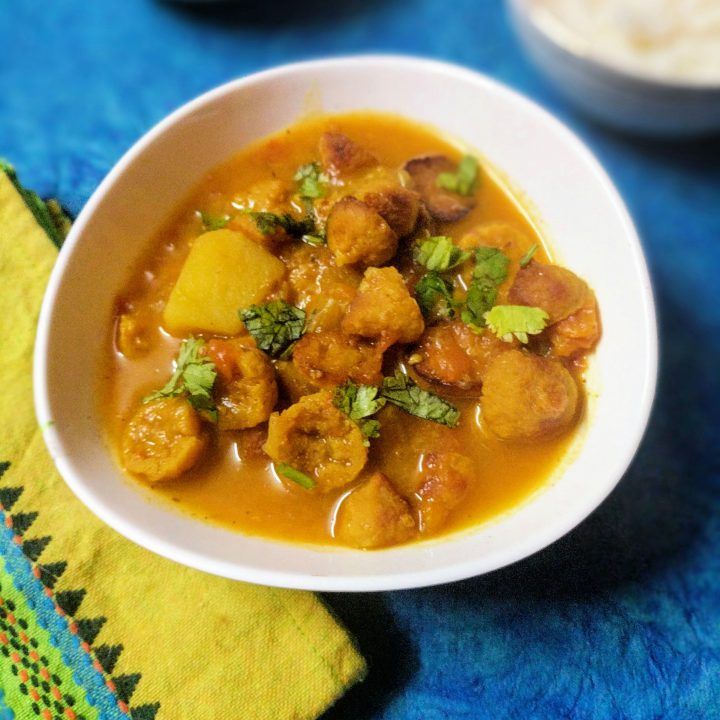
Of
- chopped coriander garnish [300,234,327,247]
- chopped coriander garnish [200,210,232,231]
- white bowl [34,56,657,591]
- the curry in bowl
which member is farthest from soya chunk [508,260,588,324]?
chopped coriander garnish [200,210,232,231]

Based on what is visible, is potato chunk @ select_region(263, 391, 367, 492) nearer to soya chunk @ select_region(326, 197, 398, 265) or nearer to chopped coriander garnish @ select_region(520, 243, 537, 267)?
soya chunk @ select_region(326, 197, 398, 265)

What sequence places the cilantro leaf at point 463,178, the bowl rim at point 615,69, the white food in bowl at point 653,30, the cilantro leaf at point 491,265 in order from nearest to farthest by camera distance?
the cilantro leaf at point 491,265, the cilantro leaf at point 463,178, the bowl rim at point 615,69, the white food in bowl at point 653,30

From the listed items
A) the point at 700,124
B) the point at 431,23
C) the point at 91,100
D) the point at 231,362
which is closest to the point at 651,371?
the point at 231,362

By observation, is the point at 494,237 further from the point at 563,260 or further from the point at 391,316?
the point at 391,316

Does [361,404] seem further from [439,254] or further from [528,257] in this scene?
[528,257]

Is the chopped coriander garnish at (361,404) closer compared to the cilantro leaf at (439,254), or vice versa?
the chopped coriander garnish at (361,404)

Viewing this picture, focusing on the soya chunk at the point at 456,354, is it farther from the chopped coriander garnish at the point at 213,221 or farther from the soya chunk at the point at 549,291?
the chopped coriander garnish at the point at 213,221

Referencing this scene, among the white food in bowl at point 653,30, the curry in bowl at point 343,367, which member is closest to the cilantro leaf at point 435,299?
the curry in bowl at point 343,367
